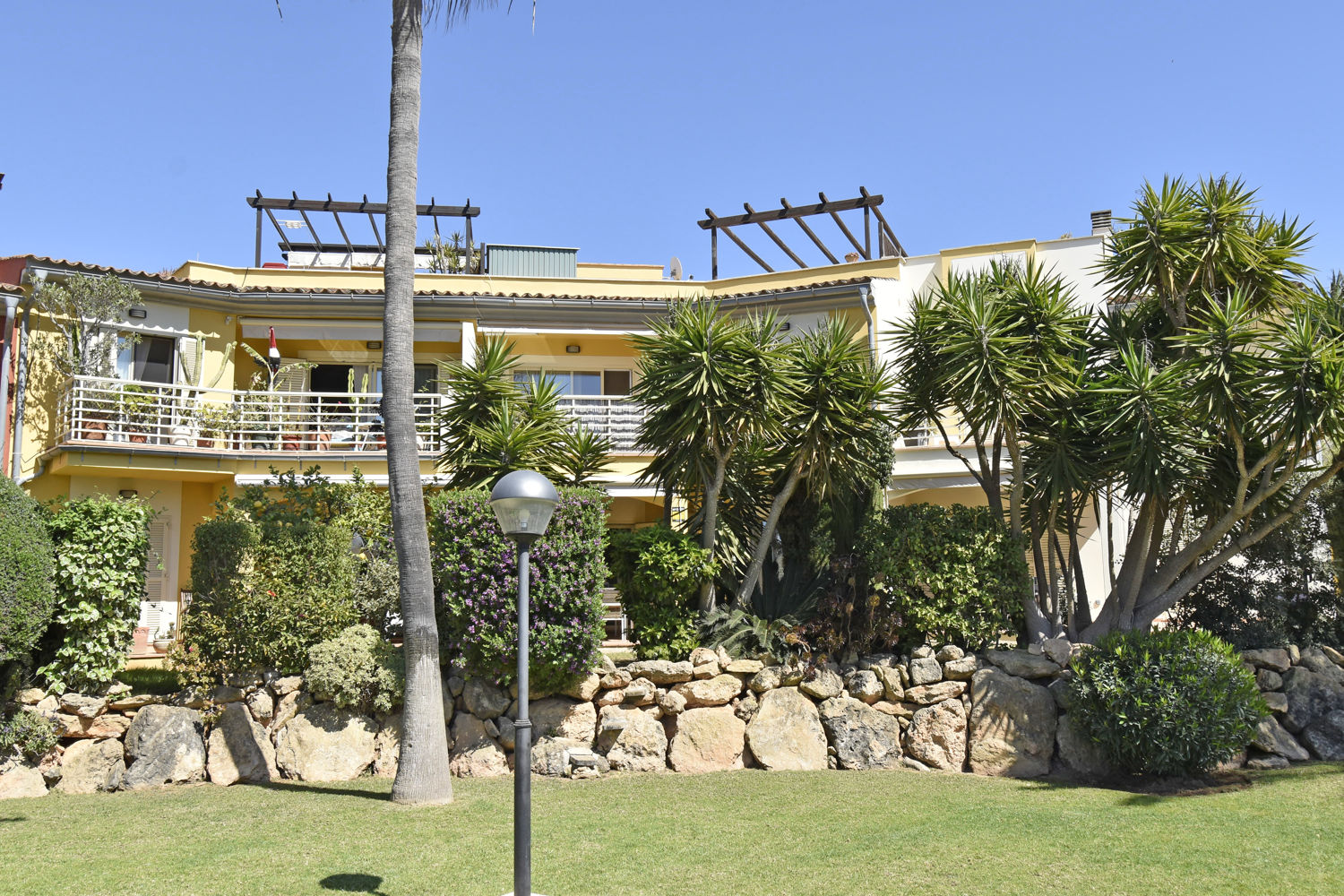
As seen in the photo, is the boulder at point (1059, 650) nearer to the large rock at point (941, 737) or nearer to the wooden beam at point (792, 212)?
the large rock at point (941, 737)

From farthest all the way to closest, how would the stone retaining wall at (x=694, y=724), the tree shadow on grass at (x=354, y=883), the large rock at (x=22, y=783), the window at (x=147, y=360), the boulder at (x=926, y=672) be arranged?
the window at (x=147, y=360) → the boulder at (x=926, y=672) → the stone retaining wall at (x=694, y=724) → the large rock at (x=22, y=783) → the tree shadow on grass at (x=354, y=883)

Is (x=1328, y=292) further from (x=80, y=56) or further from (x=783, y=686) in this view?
(x=80, y=56)

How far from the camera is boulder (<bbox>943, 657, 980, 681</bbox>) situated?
12.6 metres

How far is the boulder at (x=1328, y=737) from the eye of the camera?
12.1 m

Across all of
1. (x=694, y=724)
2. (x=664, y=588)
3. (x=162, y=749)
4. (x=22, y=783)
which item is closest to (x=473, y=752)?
(x=694, y=724)

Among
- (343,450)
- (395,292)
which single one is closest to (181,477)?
(343,450)

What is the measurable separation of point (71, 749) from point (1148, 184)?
1416cm

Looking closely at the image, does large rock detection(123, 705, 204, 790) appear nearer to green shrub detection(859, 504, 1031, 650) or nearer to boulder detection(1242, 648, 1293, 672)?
green shrub detection(859, 504, 1031, 650)

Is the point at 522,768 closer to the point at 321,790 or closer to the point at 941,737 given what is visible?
the point at 321,790

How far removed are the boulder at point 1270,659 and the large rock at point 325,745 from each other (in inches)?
407

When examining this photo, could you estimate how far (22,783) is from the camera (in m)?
11.4

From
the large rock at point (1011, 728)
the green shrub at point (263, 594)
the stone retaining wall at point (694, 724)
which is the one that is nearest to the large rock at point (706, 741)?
the stone retaining wall at point (694, 724)

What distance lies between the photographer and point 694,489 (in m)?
14.2

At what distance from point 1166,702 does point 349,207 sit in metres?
21.2
